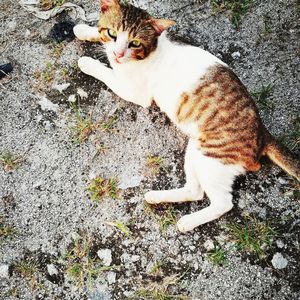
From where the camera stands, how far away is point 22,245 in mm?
2576

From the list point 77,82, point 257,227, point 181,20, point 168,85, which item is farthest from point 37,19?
point 257,227

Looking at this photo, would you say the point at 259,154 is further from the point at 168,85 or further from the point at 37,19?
the point at 37,19

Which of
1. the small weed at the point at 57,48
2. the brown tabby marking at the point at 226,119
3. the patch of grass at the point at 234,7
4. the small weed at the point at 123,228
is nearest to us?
the brown tabby marking at the point at 226,119

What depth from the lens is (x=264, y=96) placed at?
2.98 meters

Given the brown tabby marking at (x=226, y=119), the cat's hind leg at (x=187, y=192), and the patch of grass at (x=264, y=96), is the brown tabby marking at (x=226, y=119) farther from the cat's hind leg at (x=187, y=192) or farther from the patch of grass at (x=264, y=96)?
the patch of grass at (x=264, y=96)

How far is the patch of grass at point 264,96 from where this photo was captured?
2.96m

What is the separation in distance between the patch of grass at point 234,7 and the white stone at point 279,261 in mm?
1755

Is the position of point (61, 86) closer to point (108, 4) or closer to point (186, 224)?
point (108, 4)

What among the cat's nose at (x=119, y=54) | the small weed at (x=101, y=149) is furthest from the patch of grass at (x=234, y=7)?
the small weed at (x=101, y=149)

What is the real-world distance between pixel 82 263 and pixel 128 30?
55.5 inches

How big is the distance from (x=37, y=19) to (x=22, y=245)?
5.64 ft

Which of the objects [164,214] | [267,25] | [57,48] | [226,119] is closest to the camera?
[226,119]

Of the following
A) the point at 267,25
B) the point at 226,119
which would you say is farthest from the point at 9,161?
the point at 267,25

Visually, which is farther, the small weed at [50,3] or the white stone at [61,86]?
the small weed at [50,3]
